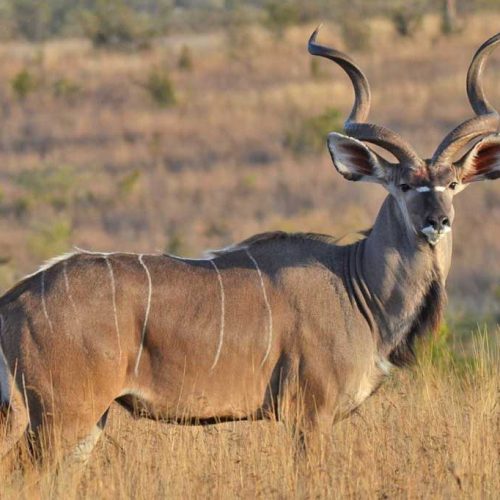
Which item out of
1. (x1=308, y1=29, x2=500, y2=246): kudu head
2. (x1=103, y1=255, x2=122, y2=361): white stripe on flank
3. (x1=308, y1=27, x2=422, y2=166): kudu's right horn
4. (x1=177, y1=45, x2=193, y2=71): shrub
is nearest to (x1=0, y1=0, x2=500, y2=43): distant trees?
(x1=177, y1=45, x2=193, y2=71): shrub

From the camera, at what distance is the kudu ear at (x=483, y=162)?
23.0 feet

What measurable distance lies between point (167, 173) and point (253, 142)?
2.16 m

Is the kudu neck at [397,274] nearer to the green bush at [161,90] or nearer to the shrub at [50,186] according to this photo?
the shrub at [50,186]

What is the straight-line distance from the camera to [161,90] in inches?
1090

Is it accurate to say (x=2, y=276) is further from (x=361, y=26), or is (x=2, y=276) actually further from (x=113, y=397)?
(x=361, y=26)

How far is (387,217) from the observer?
702cm

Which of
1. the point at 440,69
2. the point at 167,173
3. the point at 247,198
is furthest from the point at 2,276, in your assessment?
the point at 440,69

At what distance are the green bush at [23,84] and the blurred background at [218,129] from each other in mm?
35

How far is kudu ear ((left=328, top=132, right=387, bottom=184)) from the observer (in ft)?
23.1

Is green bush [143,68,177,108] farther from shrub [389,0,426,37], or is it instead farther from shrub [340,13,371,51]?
shrub [389,0,426,37]

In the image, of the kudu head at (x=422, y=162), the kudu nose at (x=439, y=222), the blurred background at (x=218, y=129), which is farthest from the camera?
the blurred background at (x=218, y=129)

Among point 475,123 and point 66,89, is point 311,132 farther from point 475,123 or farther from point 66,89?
point 475,123

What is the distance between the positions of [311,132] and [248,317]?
17.5 meters

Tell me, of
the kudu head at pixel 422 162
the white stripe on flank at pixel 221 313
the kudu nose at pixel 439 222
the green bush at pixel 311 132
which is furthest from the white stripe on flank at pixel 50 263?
the green bush at pixel 311 132
